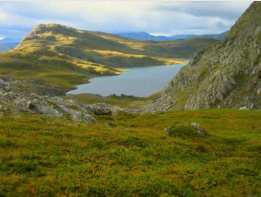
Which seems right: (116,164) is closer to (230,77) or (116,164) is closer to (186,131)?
(186,131)

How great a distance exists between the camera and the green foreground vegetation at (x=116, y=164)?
1063 centimetres

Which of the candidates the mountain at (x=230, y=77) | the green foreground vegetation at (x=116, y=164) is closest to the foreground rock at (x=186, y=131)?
the green foreground vegetation at (x=116, y=164)

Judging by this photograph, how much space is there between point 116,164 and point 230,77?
60842mm

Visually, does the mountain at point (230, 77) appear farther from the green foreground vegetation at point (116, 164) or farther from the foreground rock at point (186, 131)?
the green foreground vegetation at point (116, 164)

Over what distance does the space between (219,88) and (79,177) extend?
60996mm

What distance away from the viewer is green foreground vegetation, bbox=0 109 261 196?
10633mm

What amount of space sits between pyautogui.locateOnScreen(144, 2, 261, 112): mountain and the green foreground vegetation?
38.9m

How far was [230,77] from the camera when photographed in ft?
201

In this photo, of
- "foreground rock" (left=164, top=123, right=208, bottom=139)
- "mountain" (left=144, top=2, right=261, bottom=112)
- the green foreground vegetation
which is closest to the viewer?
the green foreground vegetation

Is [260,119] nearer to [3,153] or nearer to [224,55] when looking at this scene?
[3,153]

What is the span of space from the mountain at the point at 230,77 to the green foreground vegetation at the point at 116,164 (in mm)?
38936

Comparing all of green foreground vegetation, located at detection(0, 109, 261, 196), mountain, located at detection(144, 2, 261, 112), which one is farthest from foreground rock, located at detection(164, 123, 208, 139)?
mountain, located at detection(144, 2, 261, 112)

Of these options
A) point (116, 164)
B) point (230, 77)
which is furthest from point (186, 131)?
point (230, 77)

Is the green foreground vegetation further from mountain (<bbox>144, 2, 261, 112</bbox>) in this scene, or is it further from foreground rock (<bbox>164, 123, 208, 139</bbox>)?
mountain (<bbox>144, 2, 261, 112</bbox>)
